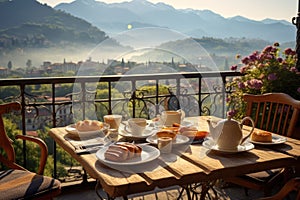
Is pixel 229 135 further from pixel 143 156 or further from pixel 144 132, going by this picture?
pixel 144 132

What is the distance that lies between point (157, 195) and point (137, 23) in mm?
1474

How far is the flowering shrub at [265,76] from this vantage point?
3.50 metres

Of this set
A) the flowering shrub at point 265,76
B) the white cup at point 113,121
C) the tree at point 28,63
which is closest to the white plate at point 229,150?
the white cup at point 113,121

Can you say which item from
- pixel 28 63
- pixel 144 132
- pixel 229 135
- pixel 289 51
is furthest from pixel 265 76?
pixel 28 63

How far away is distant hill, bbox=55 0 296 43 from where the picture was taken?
9.27ft

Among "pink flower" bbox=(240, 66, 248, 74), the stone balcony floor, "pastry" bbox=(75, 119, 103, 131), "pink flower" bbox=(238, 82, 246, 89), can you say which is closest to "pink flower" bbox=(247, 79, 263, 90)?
"pink flower" bbox=(238, 82, 246, 89)

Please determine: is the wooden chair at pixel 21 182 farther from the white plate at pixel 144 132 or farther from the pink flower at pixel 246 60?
the pink flower at pixel 246 60

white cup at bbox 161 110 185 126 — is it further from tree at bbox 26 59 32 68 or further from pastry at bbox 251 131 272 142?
tree at bbox 26 59 32 68

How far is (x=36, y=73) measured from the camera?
3168 millimetres

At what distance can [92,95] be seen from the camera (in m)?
3.38

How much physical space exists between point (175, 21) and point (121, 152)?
1910 millimetres

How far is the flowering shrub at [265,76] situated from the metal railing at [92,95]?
0.71 ft

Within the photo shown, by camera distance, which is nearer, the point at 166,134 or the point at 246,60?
the point at 166,134

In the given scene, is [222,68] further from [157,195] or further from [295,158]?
[295,158]
